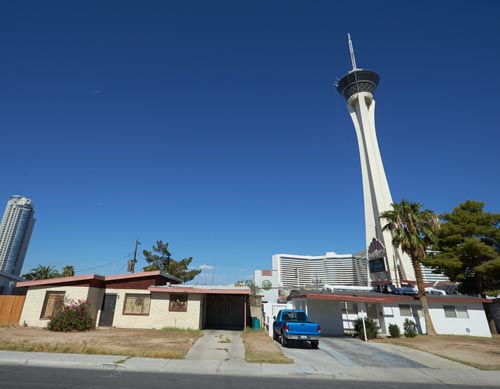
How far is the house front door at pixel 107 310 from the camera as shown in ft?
75.2

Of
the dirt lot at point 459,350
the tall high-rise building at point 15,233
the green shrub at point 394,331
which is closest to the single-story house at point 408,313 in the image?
the green shrub at point 394,331

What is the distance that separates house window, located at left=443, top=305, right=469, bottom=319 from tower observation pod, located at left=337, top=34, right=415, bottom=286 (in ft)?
95.8

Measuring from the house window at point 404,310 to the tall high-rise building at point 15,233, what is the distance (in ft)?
628

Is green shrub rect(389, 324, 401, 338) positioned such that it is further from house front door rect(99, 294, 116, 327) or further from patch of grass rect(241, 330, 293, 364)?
house front door rect(99, 294, 116, 327)

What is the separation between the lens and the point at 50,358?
10555 millimetres

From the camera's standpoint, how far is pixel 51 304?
878 inches

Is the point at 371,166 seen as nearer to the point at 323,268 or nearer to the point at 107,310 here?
the point at 107,310

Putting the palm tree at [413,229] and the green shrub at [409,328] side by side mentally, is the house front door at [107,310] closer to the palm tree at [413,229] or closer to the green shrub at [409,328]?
the green shrub at [409,328]

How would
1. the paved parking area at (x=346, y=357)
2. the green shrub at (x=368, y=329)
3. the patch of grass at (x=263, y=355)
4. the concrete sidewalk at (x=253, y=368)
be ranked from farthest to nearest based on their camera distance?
1. the green shrub at (x=368, y=329)
2. the paved parking area at (x=346, y=357)
3. the patch of grass at (x=263, y=355)
4. the concrete sidewalk at (x=253, y=368)

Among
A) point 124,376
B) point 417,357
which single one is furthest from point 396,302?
point 124,376

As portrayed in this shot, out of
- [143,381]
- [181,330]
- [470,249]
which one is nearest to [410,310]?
[470,249]

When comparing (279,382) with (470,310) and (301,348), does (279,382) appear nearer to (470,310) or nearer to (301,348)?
(301,348)

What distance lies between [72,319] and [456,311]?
30.9 metres

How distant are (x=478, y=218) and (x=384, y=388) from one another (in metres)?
28.0
